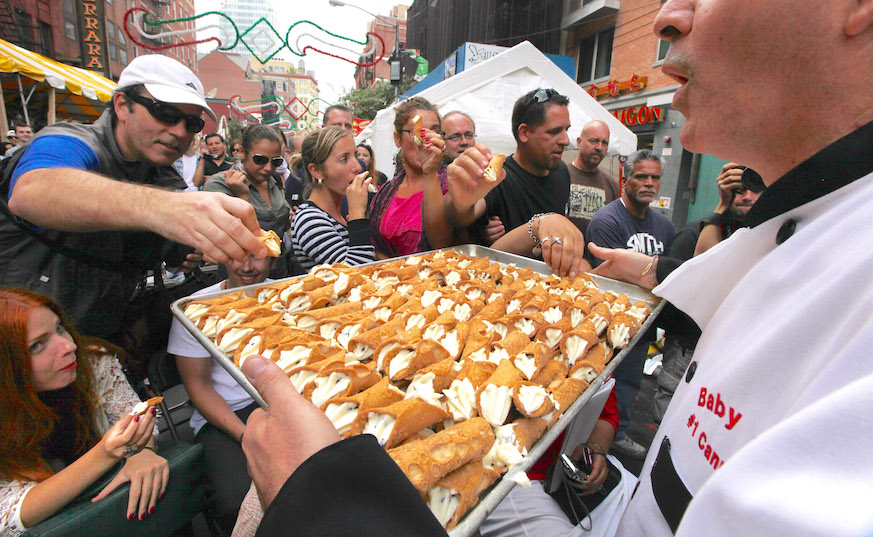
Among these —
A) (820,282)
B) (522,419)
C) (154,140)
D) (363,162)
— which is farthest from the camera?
A: (363,162)

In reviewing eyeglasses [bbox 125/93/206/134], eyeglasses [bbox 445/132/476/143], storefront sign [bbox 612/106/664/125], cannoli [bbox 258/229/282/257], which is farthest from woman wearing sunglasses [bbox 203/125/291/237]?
storefront sign [bbox 612/106/664/125]

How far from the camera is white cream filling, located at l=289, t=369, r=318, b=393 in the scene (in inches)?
47.7

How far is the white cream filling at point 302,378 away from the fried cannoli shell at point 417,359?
254mm

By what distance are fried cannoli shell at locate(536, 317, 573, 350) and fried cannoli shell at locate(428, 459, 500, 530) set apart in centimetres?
75

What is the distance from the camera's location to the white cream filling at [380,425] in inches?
40.8

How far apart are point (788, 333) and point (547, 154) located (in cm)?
278

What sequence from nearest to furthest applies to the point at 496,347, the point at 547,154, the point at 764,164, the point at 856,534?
the point at 856,534 → the point at 764,164 → the point at 496,347 → the point at 547,154

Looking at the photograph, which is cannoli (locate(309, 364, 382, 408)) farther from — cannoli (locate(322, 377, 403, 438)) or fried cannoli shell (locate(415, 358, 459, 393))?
fried cannoli shell (locate(415, 358, 459, 393))

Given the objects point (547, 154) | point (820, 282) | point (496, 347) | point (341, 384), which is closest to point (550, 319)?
point (496, 347)

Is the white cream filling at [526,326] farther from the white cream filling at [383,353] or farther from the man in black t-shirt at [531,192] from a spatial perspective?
the man in black t-shirt at [531,192]

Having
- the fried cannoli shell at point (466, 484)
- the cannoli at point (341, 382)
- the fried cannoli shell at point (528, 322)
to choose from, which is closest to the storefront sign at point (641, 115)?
the fried cannoli shell at point (528, 322)

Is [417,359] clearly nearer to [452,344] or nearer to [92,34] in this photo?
[452,344]

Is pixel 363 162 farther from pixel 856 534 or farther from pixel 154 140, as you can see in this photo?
pixel 856 534

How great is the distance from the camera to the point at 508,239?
111 inches
